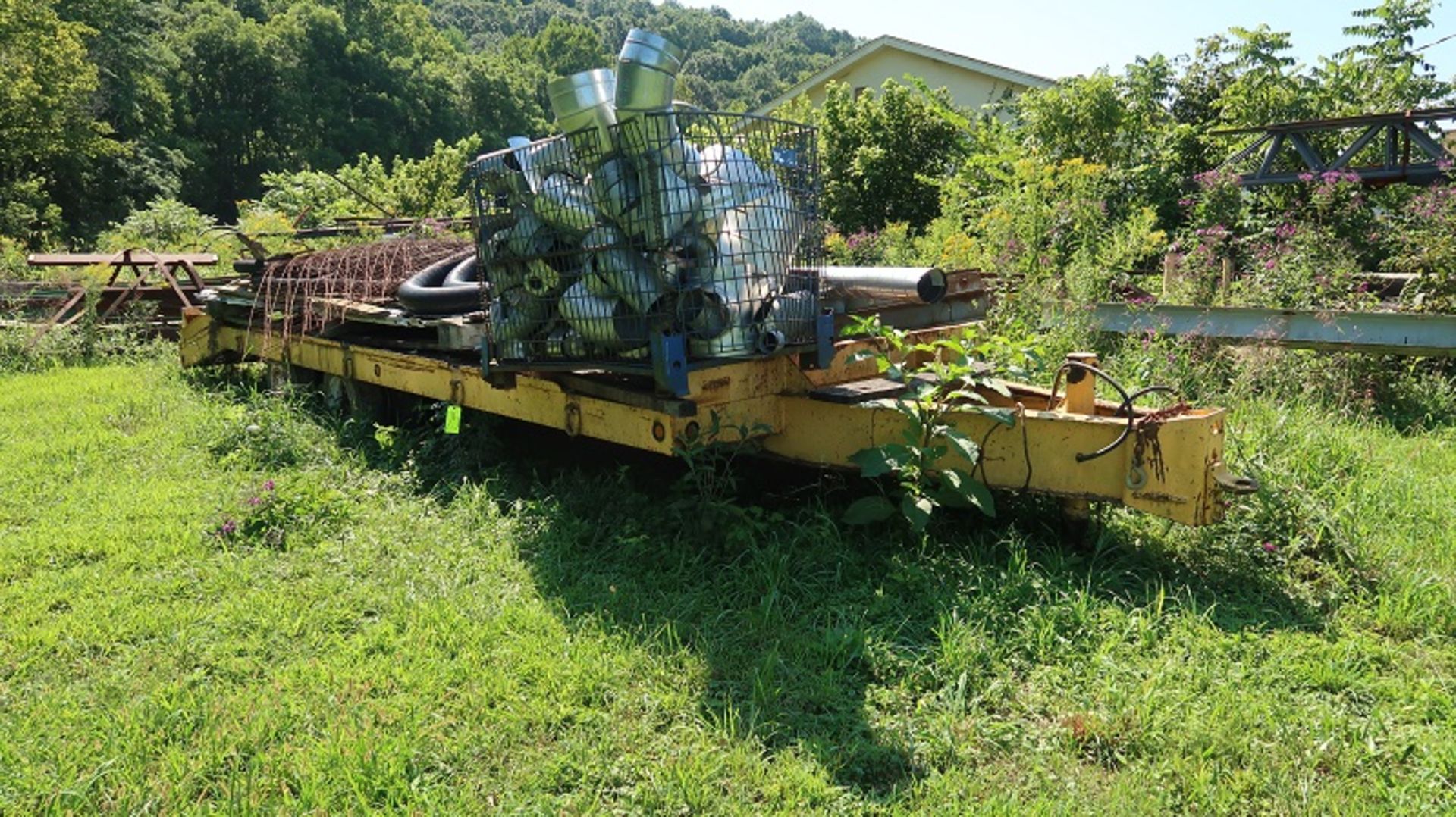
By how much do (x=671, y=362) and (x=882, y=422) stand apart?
3.23 feet

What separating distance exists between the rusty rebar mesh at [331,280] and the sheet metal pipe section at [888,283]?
336 centimetres

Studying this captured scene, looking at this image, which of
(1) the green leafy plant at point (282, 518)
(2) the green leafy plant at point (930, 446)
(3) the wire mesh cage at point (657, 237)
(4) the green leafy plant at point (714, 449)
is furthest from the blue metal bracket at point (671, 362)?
(1) the green leafy plant at point (282, 518)

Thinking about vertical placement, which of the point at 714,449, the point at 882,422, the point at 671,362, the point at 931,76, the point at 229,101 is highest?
the point at 229,101

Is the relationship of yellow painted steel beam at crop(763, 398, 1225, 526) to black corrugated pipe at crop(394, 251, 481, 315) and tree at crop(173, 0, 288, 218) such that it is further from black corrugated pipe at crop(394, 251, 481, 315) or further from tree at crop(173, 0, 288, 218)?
tree at crop(173, 0, 288, 218)

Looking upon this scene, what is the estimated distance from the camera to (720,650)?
11.6 ft

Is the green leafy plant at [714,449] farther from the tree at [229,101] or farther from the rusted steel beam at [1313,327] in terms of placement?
the tree at [229,101]

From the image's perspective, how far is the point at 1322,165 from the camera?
34.3 feet

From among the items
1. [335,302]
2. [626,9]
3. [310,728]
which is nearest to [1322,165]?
[335,302]

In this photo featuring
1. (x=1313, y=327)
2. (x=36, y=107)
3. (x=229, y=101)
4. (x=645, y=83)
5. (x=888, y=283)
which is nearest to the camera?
(x=645, y=83)

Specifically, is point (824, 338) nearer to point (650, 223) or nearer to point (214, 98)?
point (650, 223)

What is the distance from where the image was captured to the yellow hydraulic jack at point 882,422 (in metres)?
3.67

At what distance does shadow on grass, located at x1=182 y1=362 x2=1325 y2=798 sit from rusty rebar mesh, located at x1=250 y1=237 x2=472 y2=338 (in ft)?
8.72

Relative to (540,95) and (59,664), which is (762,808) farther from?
(540,95)

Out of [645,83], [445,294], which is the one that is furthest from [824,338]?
[445,294]
